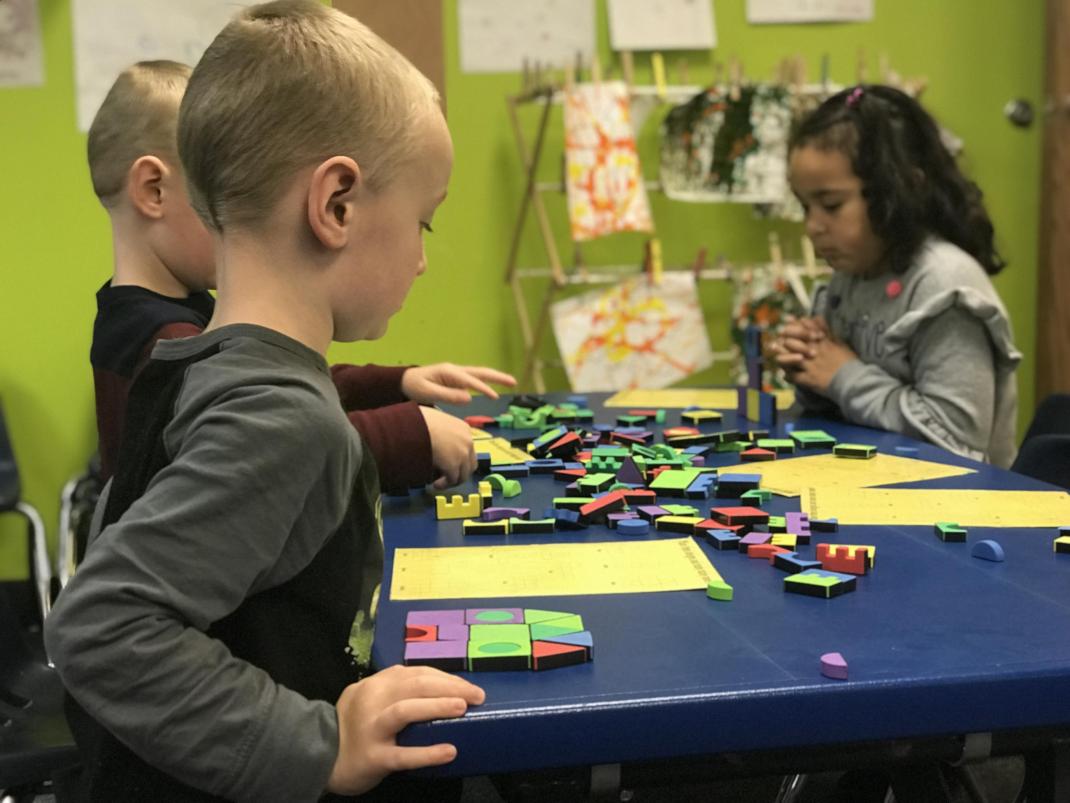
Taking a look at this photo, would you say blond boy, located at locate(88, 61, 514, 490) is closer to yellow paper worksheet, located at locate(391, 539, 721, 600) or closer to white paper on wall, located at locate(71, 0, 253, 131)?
yellow paper worksheet, located at locate(391, 539, 721, 600)

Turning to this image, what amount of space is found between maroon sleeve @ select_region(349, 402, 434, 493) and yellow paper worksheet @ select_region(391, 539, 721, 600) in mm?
204

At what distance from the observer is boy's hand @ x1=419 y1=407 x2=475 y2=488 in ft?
4.11

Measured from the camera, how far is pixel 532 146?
3367mm

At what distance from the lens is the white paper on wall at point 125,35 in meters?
3.10

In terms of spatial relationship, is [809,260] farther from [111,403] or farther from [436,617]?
[436,617]

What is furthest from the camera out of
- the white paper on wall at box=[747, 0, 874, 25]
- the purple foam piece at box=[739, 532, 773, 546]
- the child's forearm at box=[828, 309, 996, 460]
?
the white paper on wall at box=[747, 0, 874, 25]

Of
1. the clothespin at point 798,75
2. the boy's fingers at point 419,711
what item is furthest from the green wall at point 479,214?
the boy's fingers at point 419,711

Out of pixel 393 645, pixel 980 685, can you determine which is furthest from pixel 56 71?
pixel 980 685

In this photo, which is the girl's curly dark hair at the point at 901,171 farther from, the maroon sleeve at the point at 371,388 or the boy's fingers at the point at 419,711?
the boy's fingers at the point at 419,711

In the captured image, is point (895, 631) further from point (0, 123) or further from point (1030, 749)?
point (0, 123)

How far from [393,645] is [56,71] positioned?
2.83 meters

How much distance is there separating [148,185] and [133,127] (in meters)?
0.10

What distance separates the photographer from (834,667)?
700 mm

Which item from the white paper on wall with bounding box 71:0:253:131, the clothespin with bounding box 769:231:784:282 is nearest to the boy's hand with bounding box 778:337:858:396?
the clothespin with bounding box 769:231:784:282
